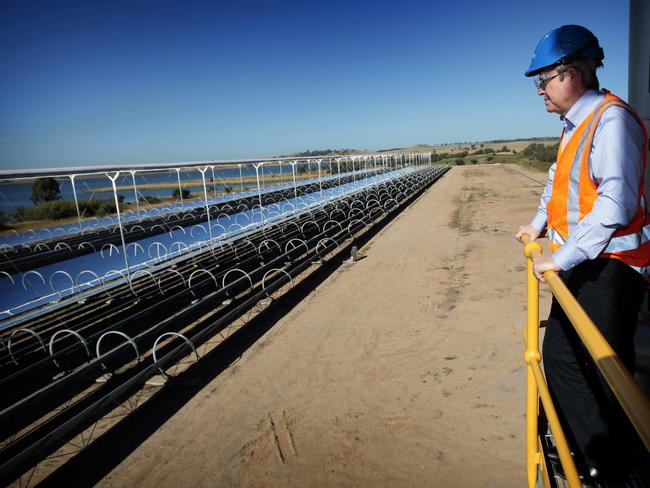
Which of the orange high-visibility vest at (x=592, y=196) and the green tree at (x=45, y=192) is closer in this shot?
the orange high-visibility vest at (x=592, y=196)

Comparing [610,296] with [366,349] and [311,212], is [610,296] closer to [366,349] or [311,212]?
[366,349]

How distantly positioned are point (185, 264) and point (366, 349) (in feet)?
17.4

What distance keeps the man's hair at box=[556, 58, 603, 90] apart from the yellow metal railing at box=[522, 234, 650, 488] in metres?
0.64

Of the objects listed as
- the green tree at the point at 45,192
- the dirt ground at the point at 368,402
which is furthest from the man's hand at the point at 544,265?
the green tree at the point at 45,192

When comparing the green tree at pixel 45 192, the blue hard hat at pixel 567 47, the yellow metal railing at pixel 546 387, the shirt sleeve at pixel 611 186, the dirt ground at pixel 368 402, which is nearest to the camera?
the yellow metal railing at pixel 546 387

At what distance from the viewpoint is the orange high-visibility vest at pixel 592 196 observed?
138 centimetres

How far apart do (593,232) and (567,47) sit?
0.70 metres

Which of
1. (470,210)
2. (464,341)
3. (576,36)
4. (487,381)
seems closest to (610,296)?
(576,36)

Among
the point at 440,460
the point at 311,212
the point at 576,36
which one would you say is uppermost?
the point at 576,36

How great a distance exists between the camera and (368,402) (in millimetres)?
3604

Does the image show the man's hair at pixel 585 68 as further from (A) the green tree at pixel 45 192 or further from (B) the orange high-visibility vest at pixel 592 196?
(A) the green tree at pixel 45 192

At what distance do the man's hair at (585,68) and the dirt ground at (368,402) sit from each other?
240 centimetres

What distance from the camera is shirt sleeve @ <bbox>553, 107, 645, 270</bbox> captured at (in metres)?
1.29

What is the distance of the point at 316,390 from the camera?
12.7 feet
